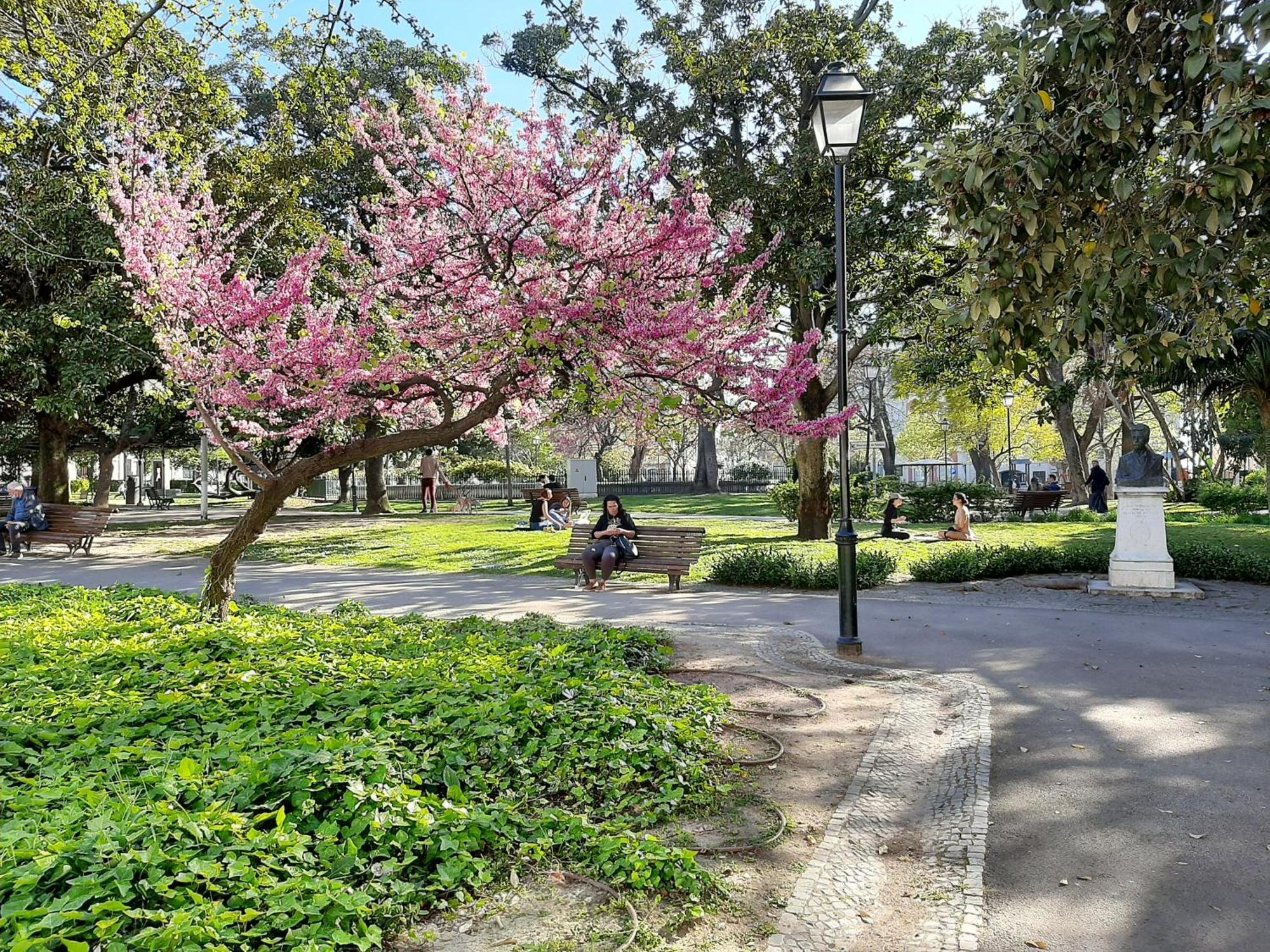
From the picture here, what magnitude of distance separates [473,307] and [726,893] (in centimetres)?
546

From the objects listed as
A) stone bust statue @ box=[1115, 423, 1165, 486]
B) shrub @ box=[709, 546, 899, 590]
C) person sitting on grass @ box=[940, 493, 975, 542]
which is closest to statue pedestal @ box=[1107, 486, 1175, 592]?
stone bust statue @ box=[1115, 423, 1165, 486]

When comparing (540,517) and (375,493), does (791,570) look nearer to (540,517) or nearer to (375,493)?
(540,517)

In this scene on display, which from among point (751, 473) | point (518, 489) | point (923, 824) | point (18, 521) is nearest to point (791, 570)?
point (923, 824)

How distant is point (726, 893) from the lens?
10.1 feet

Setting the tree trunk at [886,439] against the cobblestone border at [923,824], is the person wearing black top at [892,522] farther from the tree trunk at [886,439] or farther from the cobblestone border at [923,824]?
the tree trunk at [886,439]

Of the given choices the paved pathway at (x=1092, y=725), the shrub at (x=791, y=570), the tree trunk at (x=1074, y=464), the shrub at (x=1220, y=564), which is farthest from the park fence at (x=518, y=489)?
the shrub at (x=1220, y=564)

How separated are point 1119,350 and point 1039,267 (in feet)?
2.49

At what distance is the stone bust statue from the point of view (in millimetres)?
10219

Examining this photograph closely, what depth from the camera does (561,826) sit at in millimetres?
3449

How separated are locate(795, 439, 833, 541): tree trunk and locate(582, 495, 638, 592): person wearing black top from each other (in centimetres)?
669

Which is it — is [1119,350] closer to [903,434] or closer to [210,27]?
[210,27]

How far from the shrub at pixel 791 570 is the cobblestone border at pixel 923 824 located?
16.3ft

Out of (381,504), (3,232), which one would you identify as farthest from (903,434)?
(3,232)

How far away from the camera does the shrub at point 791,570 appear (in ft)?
36.6
